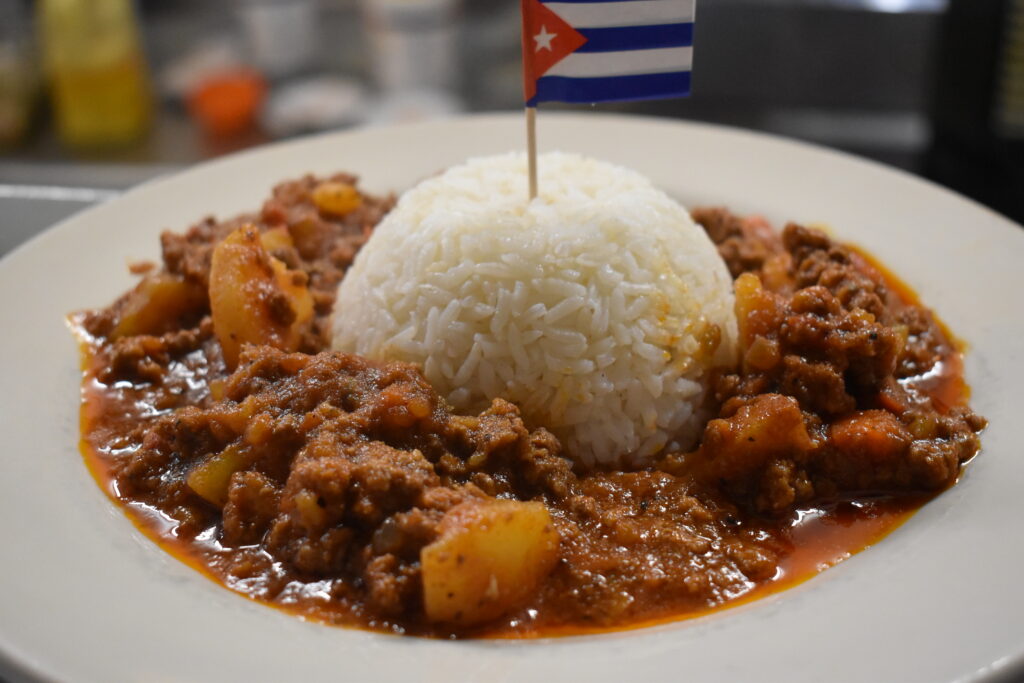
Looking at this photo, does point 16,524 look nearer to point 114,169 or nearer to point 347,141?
point 347,141

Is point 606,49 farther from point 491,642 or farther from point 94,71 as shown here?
point 94,71

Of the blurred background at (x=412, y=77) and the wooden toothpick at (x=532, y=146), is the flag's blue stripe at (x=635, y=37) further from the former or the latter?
the blurred background at (x=412, y=77)

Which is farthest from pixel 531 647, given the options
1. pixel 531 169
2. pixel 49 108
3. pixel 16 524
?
pixel 49 108

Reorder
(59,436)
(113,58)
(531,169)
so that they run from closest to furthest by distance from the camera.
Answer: (59,436)
(531,169)
(113,58)

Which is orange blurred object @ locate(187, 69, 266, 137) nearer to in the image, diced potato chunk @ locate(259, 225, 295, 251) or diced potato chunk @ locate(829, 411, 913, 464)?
diced potato chunk @ locate(259, 225, 295, 251)

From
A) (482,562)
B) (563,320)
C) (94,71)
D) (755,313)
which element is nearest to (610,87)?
(563,320)
